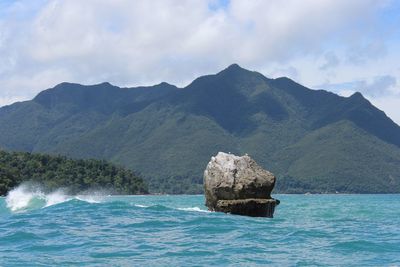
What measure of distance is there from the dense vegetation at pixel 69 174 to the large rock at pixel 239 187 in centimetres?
10490

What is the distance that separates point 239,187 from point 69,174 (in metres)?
131

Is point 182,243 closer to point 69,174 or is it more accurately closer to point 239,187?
point 239,187

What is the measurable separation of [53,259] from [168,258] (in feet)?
9.30

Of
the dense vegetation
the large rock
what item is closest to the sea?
the large rock

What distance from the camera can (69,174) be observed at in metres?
159

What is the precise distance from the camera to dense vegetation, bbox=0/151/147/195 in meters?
149

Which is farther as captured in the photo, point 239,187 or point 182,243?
point 239,187

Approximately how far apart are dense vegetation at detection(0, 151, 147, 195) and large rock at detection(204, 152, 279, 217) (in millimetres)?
104902

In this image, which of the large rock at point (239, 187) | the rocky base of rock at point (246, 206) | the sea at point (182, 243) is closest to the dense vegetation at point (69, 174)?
the large rock at point (239, 187)

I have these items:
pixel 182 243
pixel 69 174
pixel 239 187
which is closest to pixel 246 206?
pixel 239 187

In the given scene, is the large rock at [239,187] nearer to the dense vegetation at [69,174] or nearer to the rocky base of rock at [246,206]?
the rocky base of rock at [246,206]

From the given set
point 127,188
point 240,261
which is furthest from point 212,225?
point 127,188

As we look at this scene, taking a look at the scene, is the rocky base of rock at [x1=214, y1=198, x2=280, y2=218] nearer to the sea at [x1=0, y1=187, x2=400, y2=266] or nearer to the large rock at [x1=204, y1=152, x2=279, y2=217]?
the large rock at [x1=204, y1=152, x2=279, y2=217]

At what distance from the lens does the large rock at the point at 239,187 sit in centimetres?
3247
